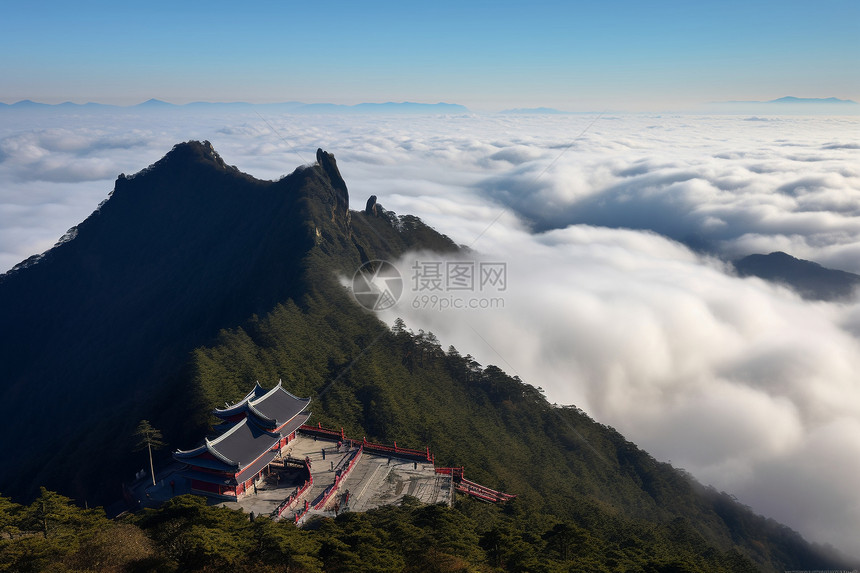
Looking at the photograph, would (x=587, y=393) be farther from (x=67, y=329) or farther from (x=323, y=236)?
(x=67, y=329)

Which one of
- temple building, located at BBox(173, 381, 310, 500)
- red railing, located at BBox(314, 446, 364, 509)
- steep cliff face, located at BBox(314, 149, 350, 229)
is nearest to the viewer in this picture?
temple building, located at BBox(173, 381, 310, 500)

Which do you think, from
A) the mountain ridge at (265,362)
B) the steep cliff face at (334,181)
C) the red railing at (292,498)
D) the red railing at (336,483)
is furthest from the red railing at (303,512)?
the steep cliff face at (334,181)

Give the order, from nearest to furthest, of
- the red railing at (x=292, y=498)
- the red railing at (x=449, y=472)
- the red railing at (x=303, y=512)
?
the red railing at (x=303, y=512)
the red railing at (x=292, y=498)
the red railing at (x=449, y=472)

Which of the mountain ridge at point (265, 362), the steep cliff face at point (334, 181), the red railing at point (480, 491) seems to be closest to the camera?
the red railing at point (480, 491)

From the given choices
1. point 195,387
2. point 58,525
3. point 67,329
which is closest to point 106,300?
point 67,329

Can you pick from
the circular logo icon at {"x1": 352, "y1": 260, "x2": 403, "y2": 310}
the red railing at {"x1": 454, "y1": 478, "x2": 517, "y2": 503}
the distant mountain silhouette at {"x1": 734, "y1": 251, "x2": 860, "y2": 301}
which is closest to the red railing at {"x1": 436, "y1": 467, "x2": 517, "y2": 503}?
the red railing at {"x1": 454, "y1": 478, "x2": 517, "y2": 503}

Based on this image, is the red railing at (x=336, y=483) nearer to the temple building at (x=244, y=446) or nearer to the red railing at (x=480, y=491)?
the temple building at (x=244, y=446)

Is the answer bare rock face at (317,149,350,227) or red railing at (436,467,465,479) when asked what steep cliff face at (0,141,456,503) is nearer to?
bare rock face at (317,149,350,227)
